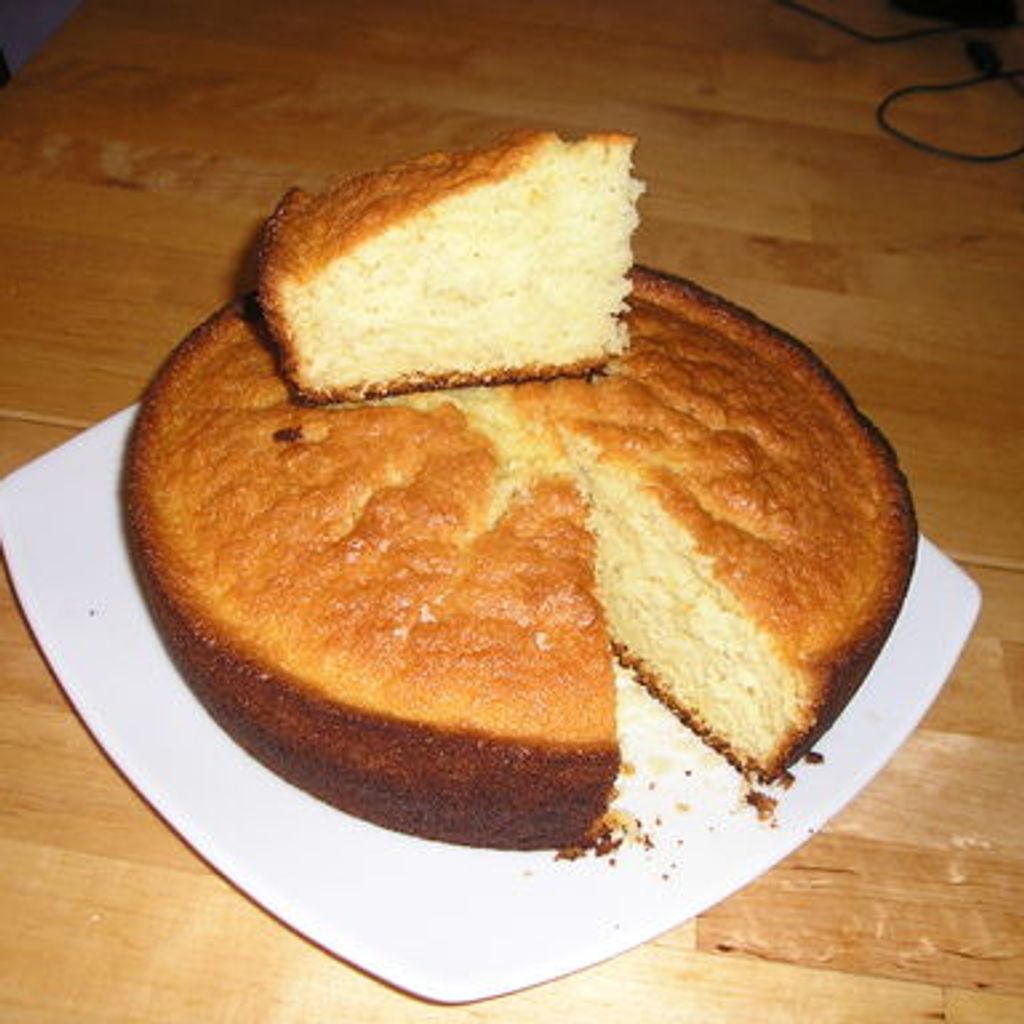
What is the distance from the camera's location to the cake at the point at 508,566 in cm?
177

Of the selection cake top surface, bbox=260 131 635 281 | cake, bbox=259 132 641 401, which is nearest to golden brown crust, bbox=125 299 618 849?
cake, bbox=259 132 641 401

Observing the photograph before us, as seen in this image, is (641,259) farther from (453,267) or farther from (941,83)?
(941,83)

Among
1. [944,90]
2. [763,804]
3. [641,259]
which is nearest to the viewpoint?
[763,804]

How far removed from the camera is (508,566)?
1879mm

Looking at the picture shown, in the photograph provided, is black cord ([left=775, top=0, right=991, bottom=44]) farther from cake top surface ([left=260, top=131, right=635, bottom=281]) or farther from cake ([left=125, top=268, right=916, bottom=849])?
cake top surface ([left=260, top=131, right=635, bottom=281])

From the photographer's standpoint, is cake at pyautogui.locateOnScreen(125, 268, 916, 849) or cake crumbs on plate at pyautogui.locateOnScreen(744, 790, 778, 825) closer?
cake at pyautogui.locateOnScreen(125, 268, 916, 849)

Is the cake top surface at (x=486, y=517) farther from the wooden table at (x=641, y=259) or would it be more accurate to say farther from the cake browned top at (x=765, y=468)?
the wooden table at (x=641, y=259)

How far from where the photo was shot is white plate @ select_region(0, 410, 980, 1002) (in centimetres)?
172

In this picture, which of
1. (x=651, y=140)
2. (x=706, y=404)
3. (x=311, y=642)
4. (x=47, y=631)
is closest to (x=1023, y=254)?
(x=651, y=140)

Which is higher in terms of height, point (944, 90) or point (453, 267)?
point (453, 267)

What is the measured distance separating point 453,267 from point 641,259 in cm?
145

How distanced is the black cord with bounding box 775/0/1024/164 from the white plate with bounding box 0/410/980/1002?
91.5 inches

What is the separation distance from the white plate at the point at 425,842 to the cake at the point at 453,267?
611 millimetres

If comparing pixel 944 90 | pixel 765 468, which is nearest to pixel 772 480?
pixel 765 468
